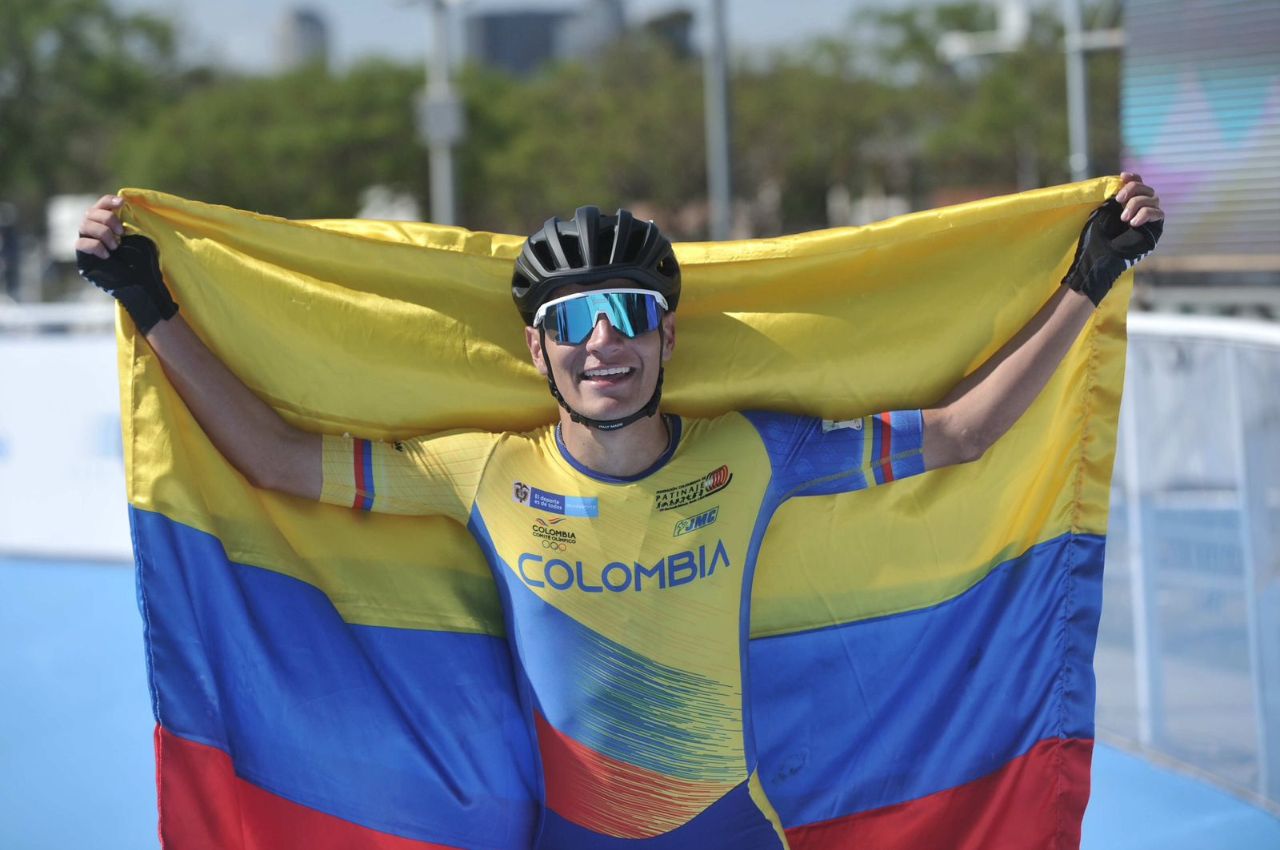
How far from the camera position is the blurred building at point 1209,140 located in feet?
38.1

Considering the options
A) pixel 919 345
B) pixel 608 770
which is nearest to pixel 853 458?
pixel 919 345

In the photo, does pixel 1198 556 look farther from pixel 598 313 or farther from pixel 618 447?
pixel 598 313

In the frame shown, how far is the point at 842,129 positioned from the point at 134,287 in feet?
138

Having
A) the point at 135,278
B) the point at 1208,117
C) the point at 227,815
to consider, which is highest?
the point at 1208,117

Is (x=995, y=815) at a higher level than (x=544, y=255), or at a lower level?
lower

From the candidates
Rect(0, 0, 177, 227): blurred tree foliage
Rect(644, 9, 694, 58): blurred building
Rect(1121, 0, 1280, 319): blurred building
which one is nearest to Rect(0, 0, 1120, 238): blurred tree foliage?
Rect(0, 0, 177, 227): blurred tree foliage

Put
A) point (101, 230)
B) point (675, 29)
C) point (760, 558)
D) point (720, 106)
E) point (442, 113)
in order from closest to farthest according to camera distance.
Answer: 1. point (101, 230)
2. point (760, 558)
3. point (720, 106)
4. point (442, 113)
5. point (675, 29)

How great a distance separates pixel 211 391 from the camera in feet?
10.8

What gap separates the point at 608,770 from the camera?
129 inches

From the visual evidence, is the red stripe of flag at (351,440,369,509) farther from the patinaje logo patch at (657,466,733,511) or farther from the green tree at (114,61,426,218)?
the green tree at (114,61,426,218)

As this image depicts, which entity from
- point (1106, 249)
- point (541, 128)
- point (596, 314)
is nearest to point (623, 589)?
point (596, 314)

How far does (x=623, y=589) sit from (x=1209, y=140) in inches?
414

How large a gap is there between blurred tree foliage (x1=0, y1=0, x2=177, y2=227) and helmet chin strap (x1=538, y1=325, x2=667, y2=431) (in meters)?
41.6

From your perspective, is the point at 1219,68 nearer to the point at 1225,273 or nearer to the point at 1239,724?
the point at 1225,273
